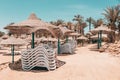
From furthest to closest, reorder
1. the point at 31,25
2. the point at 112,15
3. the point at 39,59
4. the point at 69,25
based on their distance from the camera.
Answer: the point at 69,25
the point at 112,15
the point at 31,25
the point at 39,59

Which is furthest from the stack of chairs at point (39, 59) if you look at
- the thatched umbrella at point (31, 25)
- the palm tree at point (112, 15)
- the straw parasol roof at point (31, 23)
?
the palm tree at point (112, 15)

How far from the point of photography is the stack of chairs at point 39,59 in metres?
13.6

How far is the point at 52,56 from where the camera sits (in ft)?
45.5

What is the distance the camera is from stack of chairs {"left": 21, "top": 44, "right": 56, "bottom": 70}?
13641 millimetres

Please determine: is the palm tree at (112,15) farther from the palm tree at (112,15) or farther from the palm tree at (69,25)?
the palm tree at (69,25)

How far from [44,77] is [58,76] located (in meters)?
0.72

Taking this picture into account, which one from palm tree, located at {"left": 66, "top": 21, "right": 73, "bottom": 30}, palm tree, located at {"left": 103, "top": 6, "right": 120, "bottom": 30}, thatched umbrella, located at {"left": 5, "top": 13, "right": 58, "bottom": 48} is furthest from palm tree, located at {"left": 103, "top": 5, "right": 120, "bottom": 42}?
palm tree, located at {"left": 66, "top": 21, "right": 73, "bottom": 30}

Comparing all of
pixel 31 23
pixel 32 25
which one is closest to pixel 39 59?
pixel 32 25

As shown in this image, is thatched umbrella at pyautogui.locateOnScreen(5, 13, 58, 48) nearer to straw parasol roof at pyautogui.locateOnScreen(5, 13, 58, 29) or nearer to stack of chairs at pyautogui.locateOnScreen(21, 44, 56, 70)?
straw parasol roof at pyautogui.locateOnScreen(5, 13, 58, 29)

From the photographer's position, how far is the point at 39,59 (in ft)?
44.9

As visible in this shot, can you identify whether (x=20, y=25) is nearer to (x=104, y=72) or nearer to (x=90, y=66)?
(x=90, y=66)

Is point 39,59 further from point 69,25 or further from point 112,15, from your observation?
point 69,25

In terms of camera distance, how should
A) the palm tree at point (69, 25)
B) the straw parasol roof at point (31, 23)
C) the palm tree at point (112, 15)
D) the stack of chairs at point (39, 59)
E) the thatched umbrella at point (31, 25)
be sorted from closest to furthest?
the stack of chairs at point (39, 59)
the thatched umbrella at point (31, 25)
the straw parasol roof at point (31, 23)
the palm tree at point (112, 15)
the palm tree at point (69, 25)

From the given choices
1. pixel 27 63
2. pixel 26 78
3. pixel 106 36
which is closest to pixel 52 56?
pixel 27 63
